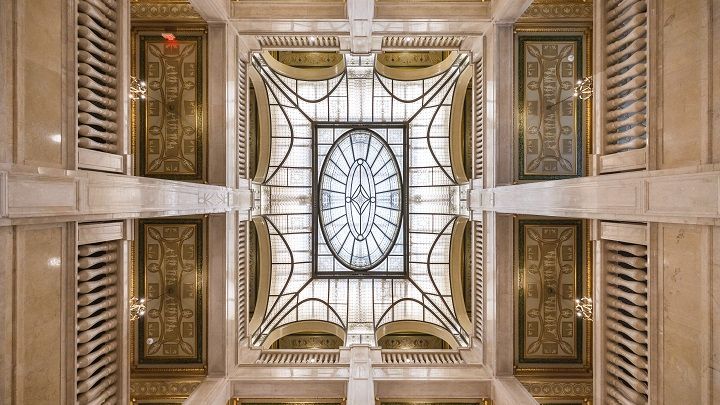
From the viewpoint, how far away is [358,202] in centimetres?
1695

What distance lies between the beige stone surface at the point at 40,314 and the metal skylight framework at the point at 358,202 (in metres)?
8.25

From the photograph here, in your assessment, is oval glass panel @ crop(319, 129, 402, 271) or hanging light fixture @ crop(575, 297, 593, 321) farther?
oval glass panel @ crop(319, 129, 402, 271)

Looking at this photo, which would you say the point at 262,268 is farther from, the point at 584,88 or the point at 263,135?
the point at 584,88

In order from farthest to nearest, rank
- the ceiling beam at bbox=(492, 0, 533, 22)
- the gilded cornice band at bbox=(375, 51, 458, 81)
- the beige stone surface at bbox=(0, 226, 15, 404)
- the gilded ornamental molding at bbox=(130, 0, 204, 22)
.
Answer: the gilded cornice band at bbox=(375, 51, 458, 81) → the gilded ornamental molding at bbox=(130, 0, 204, 22) → the ceiling beam at bbox=(492, 0, 533, 22) → the beige stone surface at bbox=(0, 226, 15, 404)

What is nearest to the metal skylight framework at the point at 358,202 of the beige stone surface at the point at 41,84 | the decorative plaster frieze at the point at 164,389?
the decorative plaster frieze at the point at 164,389

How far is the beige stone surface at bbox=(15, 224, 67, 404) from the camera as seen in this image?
488 cm

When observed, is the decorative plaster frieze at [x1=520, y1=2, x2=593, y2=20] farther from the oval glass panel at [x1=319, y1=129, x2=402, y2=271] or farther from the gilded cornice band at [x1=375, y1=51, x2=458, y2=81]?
the oval glass panel at [x1=319, y1=129, x2=402, y2=271]

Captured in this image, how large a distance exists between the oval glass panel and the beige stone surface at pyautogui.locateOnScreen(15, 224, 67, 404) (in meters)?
11.0

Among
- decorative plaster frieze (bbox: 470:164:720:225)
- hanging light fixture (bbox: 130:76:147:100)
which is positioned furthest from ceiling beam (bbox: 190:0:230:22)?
decorative plaster frieze (bbox: 470:164:720:225)

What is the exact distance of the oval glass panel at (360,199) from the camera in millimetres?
16234

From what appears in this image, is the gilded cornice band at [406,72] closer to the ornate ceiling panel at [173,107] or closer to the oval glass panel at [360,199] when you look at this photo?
the oval glass panel at [360,199]

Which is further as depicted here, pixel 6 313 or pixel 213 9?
pixel 213 9

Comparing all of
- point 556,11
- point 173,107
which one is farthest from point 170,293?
point 556,11

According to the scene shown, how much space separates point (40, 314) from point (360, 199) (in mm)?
12596
